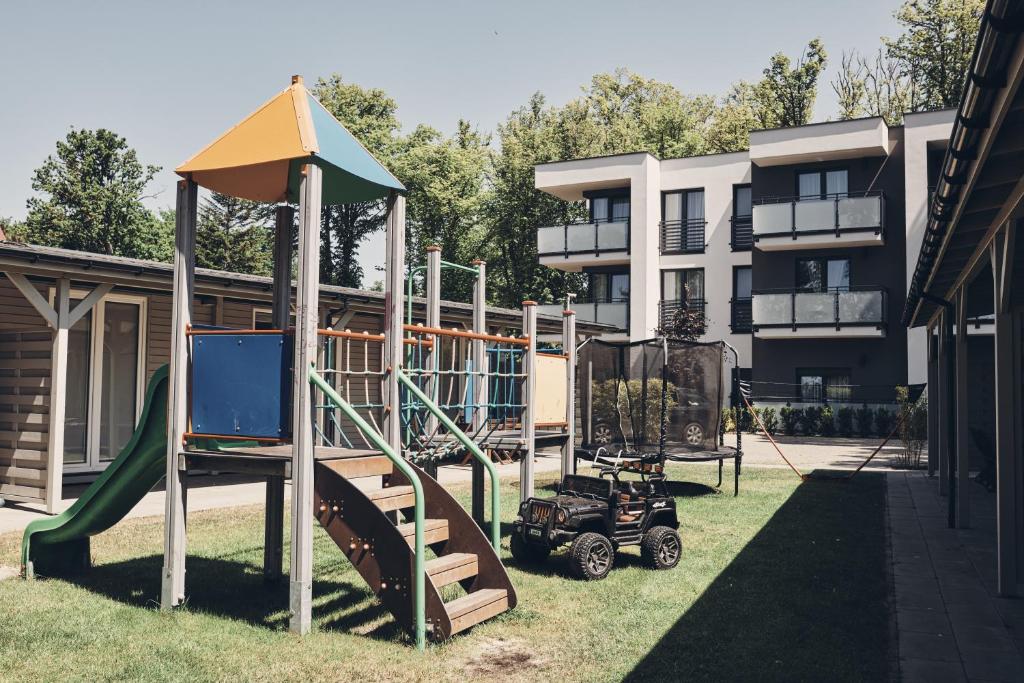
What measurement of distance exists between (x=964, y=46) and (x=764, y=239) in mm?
15395

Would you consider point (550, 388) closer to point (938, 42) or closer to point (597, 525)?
point (597, 525)

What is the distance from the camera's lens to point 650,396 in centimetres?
1389

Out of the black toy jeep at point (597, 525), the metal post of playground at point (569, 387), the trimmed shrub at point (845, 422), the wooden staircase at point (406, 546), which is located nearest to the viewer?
the wooden staircase at point (406, 546)

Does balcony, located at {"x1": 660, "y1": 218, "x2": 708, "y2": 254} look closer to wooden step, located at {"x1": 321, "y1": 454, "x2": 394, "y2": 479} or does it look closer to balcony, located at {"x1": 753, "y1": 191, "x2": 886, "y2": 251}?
balcony, located at {"x1": 753, "y1": 191, "x2": 886, "y2": 251}

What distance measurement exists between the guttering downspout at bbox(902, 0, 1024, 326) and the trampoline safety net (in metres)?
6.20

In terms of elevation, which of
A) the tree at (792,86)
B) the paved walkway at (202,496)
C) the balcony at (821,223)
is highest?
the tree at (792,86)

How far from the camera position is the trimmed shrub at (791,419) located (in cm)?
2783

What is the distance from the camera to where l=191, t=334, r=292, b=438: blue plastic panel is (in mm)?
6336

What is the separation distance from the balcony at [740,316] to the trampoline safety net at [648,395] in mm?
18236

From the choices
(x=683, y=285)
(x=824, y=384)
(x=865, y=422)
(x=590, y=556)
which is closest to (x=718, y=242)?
(x=683, y=285)

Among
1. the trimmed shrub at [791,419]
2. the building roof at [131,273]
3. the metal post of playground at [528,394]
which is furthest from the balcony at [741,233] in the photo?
the metal post of playground at [528,394]

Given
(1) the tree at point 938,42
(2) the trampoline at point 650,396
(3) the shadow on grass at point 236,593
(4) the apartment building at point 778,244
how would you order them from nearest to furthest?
(3) the shadow on grass at point 236,593
(2) the trampoline at point 650,396
(4) the apartment building at point 778,244
(1) the tree at point 938,42

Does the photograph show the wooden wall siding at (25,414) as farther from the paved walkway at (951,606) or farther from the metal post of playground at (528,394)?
the paved walkway at (951,606)

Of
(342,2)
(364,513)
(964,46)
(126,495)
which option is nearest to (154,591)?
(126,495)
